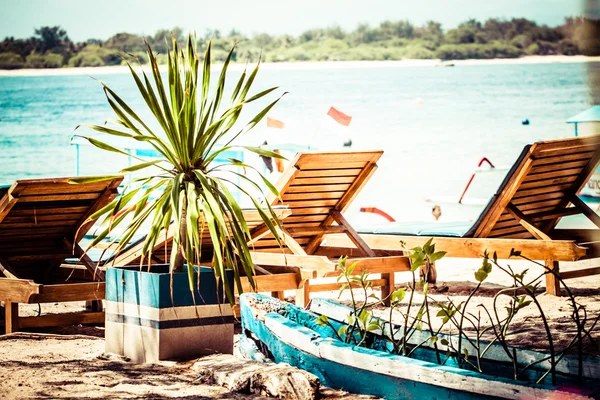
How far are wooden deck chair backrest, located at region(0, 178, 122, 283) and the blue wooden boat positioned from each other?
1361 millimetres

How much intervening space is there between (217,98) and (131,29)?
182ft

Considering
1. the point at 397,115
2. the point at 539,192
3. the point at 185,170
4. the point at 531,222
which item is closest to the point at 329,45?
the point at 397,115

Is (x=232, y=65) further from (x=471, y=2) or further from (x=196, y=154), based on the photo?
Answer: (x=196, y=154)

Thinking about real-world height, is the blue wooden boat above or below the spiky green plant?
below

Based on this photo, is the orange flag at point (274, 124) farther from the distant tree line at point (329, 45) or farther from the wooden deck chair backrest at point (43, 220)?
the distant tree line at point (329, 45)

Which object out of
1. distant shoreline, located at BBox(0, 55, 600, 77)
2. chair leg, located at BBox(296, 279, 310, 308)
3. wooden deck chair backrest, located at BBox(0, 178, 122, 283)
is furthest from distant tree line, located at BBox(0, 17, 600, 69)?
chair leg, located at BBox(296, 279, 310, 308)

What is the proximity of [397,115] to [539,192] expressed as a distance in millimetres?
39094

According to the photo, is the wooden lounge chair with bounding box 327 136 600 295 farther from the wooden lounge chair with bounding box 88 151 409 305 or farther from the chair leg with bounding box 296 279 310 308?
the chair leg with bounding box 296 279 310 308

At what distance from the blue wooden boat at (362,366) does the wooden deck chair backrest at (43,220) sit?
1361 millimetres

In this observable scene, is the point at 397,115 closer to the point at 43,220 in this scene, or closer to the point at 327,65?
the point at 327,65

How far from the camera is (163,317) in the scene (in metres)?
3.30

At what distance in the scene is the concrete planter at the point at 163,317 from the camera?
331cm

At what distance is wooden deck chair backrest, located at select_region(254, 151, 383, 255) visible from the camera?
4945mm

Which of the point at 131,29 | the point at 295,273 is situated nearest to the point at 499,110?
the point at 131,29
